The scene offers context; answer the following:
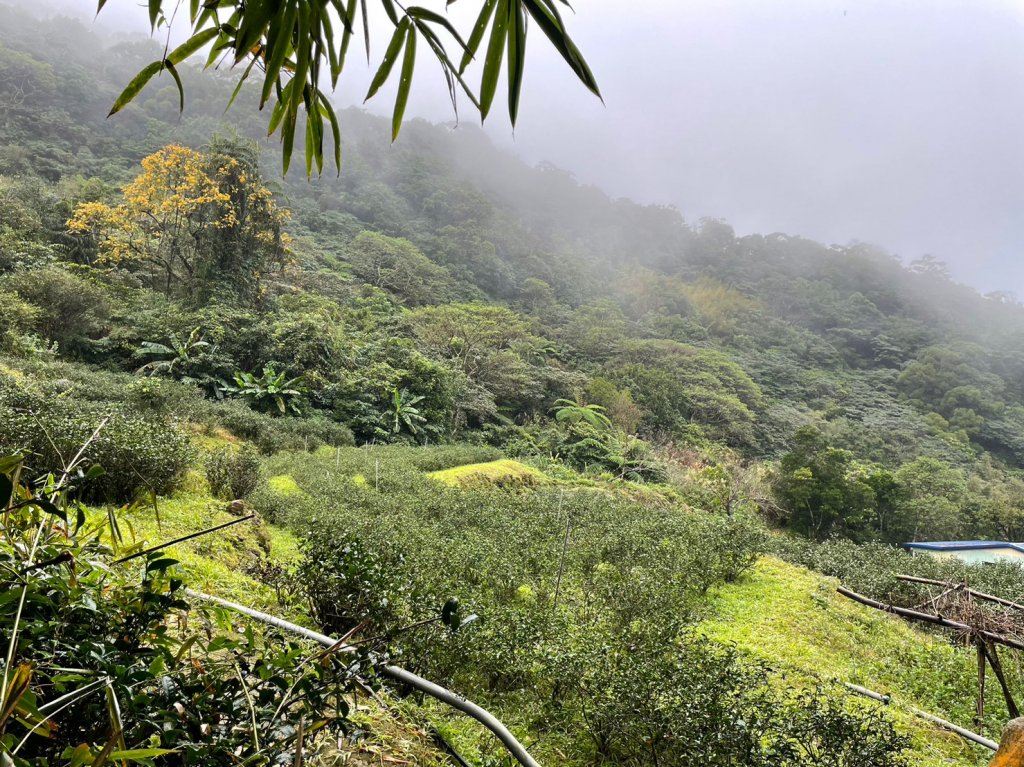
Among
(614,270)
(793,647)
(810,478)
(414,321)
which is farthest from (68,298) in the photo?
(614,270)

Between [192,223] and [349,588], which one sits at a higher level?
[192,223]

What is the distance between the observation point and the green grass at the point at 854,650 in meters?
3.74

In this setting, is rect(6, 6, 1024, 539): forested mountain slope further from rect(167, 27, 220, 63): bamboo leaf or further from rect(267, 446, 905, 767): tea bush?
rect(167, 27, 220, 63): bamboo leaf

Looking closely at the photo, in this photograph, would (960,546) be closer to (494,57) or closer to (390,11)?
(494,57)

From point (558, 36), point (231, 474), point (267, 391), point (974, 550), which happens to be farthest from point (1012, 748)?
point (974, 550)

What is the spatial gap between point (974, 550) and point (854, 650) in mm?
11623

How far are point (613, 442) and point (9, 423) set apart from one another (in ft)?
53.0

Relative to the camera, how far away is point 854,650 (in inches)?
205

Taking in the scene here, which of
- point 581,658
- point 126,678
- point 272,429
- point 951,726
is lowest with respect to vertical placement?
point 272,429

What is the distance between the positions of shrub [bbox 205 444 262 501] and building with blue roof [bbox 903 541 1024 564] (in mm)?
14566

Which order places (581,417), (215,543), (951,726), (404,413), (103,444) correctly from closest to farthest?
(951,726) < (215,543) < (103,444) < (404,413) < (581,417)

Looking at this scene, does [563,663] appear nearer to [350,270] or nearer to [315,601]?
[315,601]

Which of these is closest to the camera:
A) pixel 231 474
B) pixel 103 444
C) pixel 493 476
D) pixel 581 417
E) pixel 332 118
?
pixel 332 118

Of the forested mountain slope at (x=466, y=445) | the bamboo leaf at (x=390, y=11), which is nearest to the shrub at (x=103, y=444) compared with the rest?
the forested mountain slope at (x=466, y=445)
